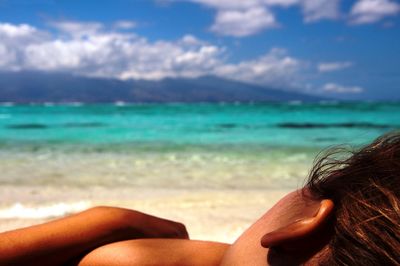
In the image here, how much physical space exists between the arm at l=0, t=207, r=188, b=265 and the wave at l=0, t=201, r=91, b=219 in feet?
7.06

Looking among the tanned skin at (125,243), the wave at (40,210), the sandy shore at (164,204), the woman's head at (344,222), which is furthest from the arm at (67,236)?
the wave at (40,210)

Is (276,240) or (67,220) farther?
(67,220)

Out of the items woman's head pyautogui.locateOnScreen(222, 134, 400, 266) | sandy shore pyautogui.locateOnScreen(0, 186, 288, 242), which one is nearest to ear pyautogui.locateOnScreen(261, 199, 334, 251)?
woman's head pyautogui.locateOnScreen(222, 134, 400, 266)

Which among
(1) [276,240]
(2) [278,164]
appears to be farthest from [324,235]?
(2) [278,164]

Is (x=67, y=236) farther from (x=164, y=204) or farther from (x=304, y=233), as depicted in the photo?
(x=164, y=204)

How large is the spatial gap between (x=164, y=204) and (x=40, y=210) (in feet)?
3.13

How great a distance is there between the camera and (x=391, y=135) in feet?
2.91

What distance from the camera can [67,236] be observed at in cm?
110

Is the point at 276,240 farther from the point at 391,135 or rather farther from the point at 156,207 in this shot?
the point at 156,207

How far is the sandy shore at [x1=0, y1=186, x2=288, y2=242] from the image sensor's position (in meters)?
2.89

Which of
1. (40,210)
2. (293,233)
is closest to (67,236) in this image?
(293,233)

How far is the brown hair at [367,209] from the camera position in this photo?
0.64m

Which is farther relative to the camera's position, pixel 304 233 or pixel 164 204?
pixel 164 204

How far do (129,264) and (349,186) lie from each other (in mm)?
545
